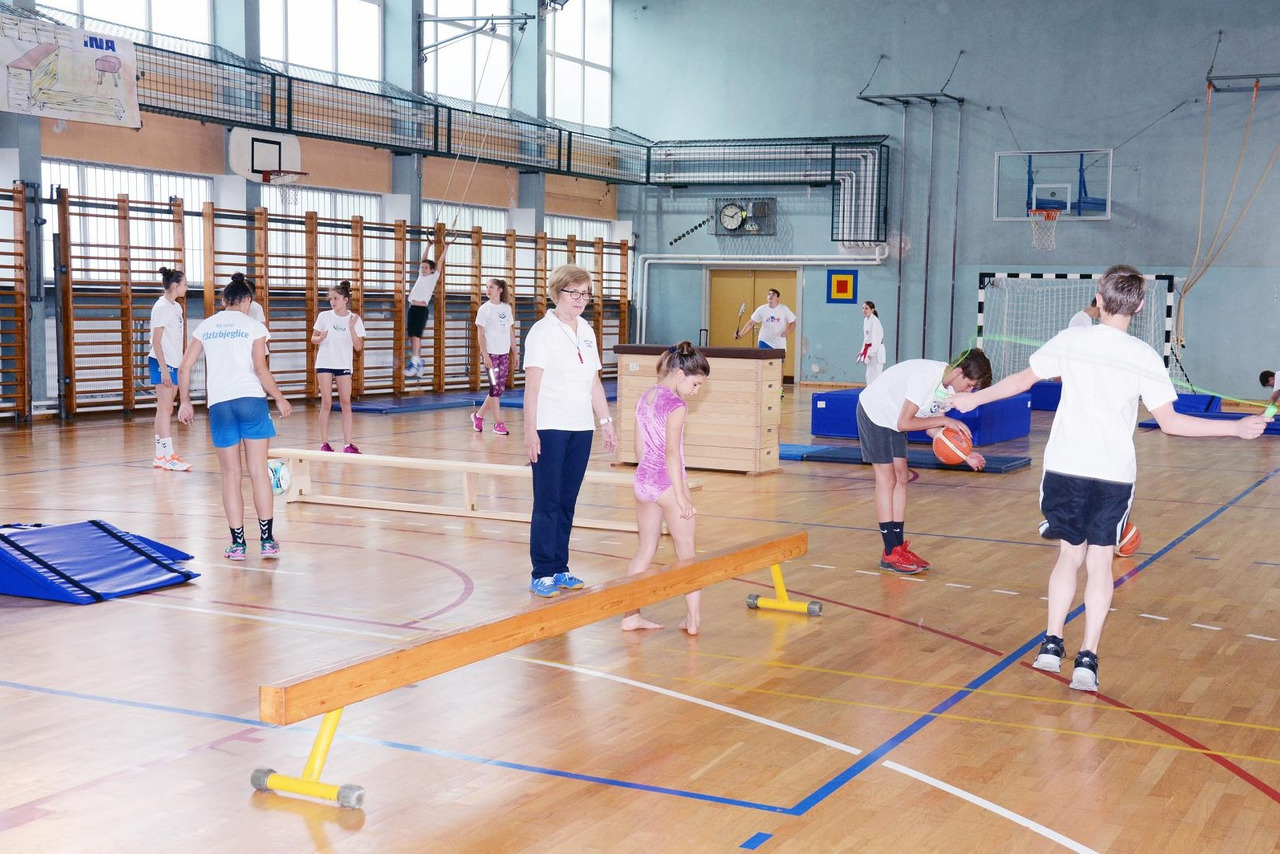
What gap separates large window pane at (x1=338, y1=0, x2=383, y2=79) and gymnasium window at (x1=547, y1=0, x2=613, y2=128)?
387cm

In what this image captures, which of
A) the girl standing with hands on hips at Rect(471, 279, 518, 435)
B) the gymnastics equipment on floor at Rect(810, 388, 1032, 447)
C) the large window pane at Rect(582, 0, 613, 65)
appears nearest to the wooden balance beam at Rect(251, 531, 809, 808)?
the girl standing with hands on hips at Rect(471, 279, 518, 435)

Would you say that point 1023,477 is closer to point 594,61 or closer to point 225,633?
point 225,633

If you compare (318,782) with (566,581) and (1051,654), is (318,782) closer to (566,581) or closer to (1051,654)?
(566,581)

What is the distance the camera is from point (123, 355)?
14.2 m

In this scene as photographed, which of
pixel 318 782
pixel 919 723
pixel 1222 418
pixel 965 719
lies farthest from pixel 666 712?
pixel 1222 418

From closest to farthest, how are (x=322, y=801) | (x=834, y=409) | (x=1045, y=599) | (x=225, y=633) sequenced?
(x=322, y=801)
(x=225, y=633)
(x=1045, y=599)
(x=834, y=409)

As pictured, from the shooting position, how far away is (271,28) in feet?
54.7

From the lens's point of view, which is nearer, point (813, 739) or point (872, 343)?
point (813, 739)

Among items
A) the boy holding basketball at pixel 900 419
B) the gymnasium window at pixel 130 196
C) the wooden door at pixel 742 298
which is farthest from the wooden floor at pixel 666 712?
the wooden door at pixel 742 298

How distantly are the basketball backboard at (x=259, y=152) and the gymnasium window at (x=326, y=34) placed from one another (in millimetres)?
1373

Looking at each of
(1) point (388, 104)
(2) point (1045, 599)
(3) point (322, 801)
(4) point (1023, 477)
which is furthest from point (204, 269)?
(3) point (322, 801)

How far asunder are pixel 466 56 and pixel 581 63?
3221 millimetres

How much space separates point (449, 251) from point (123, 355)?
232 inches

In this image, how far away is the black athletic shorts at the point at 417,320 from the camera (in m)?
17.3
